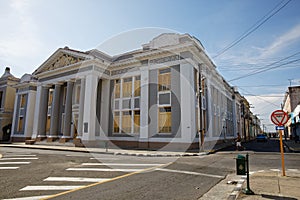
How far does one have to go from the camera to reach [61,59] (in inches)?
1094

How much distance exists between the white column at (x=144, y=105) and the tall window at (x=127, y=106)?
1633 millimetres

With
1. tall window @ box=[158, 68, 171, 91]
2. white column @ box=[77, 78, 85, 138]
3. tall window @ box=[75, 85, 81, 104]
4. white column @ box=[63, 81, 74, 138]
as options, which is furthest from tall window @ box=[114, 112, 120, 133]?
tall window @ box=[158, 68, 171, 91]

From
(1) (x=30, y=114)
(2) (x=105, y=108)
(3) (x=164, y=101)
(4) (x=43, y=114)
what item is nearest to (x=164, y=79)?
(3) (x=164, y=101)

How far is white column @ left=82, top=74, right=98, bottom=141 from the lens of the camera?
22641 mm

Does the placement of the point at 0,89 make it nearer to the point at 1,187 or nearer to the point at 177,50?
the point at 177,50

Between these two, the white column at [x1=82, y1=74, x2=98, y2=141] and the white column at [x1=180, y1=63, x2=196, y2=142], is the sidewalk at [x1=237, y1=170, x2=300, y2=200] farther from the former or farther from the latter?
the white column at [x1=82, y1=74, x2=98, y2=141]

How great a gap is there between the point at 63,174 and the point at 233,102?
129 ft

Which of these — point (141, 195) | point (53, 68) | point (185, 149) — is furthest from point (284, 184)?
point (53, 68)

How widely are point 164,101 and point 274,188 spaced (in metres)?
15.0

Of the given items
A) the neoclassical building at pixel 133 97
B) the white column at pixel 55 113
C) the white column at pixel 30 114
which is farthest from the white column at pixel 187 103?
the white column at pixel 30 114

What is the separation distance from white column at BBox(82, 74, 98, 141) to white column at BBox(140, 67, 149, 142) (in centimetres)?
582

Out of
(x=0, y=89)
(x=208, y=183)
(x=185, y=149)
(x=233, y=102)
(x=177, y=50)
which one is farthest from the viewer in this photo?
(x=233, y=102)

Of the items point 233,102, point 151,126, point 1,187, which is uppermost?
point 233,102

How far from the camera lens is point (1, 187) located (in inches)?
243
